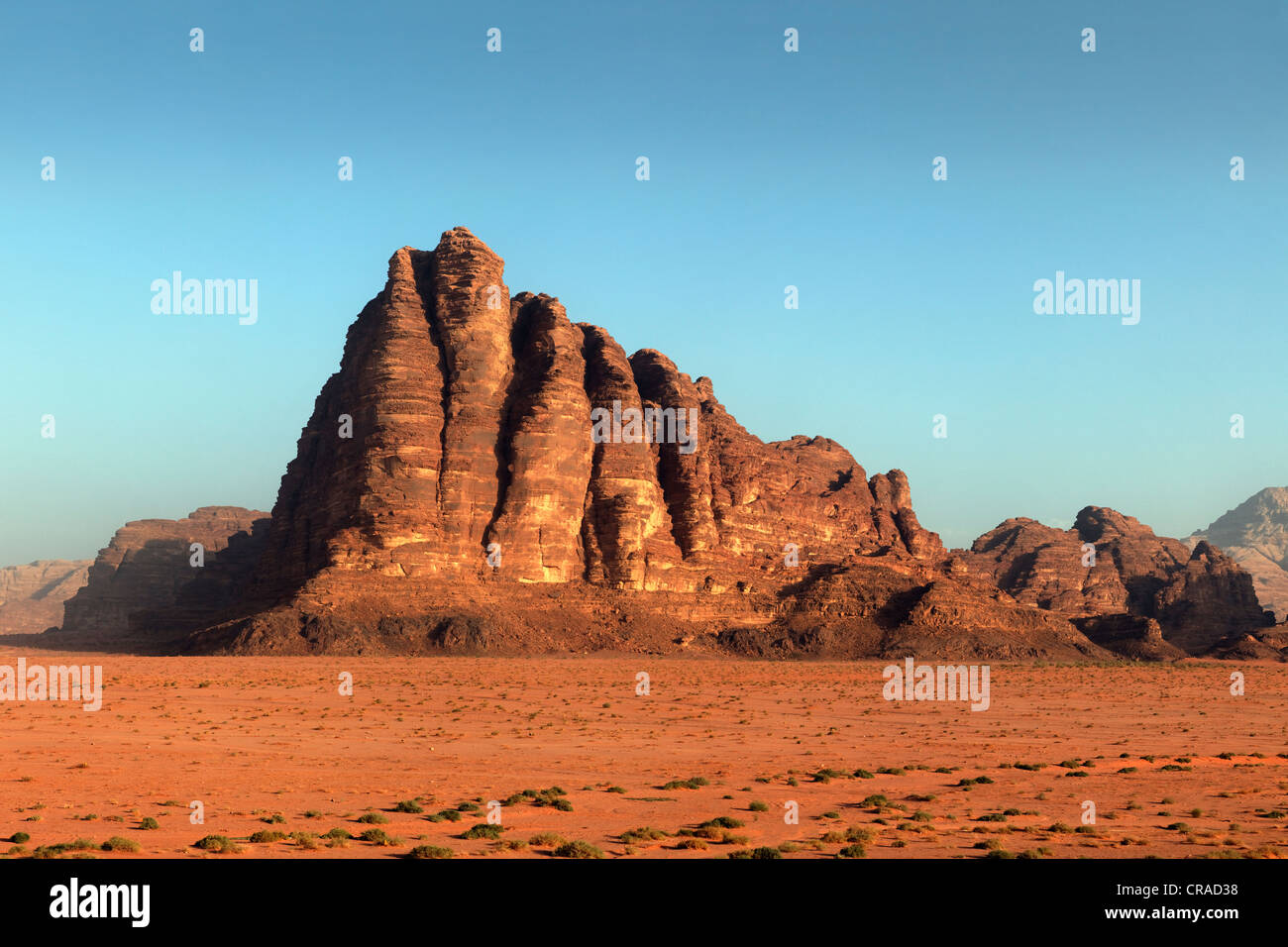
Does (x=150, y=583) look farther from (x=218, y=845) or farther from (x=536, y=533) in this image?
(x=218, y=845)

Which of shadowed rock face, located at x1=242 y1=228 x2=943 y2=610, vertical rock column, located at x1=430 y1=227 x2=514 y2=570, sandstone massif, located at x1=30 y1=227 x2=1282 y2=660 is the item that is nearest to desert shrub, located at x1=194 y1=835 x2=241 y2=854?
sandstone massif, located at x1=30 y1=227 x2=1282 y2=660

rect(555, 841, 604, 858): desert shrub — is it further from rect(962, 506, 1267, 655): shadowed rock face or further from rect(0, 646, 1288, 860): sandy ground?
rect(962, 506, 1267, 655): shadowed rock face

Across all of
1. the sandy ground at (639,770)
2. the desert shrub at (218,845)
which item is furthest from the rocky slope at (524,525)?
the desert shrub at (218,845)

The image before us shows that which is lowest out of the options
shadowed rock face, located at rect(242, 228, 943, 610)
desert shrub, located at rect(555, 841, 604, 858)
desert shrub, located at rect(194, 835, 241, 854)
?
→ desert shrub, located at rect(555, 841, 604, 858)

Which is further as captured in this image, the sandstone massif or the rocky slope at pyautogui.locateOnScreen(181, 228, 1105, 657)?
the sandstone massif

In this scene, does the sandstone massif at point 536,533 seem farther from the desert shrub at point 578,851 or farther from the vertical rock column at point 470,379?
the desert shrub at point 578,851

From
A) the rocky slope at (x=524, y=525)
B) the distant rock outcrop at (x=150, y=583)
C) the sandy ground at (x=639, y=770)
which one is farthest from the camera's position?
the distant rock outcrop at (x=150, y=583)
